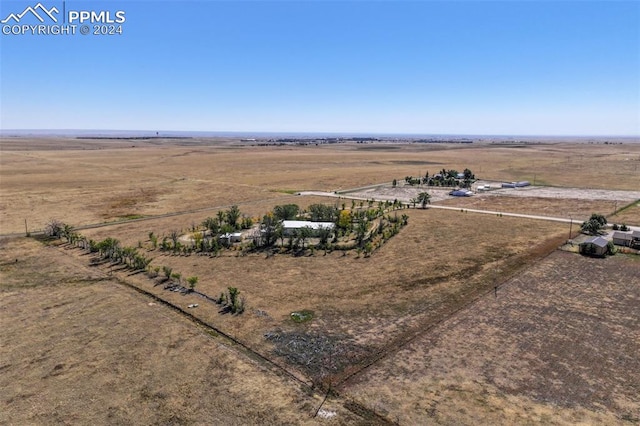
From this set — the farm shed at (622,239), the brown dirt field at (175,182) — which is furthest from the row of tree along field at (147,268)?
the farm shed at (622,239)

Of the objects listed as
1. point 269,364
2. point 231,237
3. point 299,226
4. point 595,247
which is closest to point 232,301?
point 269,364

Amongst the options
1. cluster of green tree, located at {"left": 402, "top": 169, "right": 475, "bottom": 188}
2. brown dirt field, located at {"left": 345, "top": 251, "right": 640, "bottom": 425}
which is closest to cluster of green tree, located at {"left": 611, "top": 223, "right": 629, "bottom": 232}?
brown dirt field, located at {"left": 345, "top": 251, "right": 640, "bottom": 425}

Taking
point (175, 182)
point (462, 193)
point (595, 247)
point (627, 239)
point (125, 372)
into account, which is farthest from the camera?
point (175, 182)

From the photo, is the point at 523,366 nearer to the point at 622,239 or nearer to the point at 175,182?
the point at 622,239

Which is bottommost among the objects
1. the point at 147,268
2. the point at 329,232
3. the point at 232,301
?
the point at 147,268

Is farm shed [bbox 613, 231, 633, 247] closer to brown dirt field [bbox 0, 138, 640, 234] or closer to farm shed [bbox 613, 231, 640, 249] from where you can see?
farm shed [bbox 613, 231, 640, 249]

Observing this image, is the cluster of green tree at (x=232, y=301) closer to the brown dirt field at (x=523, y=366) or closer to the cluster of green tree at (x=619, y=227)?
the brown dirt field at (x=523, y=366)
